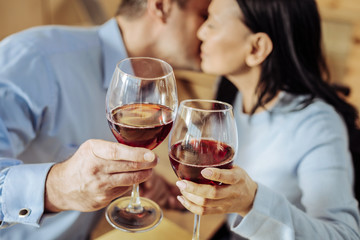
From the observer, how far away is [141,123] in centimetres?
69

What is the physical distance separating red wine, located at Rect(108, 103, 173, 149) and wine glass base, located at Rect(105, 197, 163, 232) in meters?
0.21

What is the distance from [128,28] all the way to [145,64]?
495 mm

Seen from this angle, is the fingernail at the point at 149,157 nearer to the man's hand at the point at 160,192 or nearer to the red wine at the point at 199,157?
the red wine at the point at 199,157

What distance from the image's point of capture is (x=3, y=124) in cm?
93

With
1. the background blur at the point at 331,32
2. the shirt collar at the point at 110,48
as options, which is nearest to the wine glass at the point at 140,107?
the shirt collar at the point at 110,48

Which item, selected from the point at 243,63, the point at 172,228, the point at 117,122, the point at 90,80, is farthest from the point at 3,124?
the point at 243,63

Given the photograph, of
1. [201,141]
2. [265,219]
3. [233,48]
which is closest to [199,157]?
[201,141]

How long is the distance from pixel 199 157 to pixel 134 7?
774 millimetres

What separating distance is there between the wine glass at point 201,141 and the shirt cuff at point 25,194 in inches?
13.4

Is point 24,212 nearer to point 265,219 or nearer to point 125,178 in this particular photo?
point 125,178

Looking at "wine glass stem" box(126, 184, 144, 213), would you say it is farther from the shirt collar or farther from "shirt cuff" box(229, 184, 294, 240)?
the shirt collar

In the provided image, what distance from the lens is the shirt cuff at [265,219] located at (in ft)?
2.52

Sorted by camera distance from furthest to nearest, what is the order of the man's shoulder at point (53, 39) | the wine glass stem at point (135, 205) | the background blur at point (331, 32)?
the background blur at point (331, 32), the man's shoulder at point (53, 39), the wine glass stem at point (135, 205)

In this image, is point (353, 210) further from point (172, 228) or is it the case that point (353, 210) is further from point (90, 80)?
point (90, 80)
